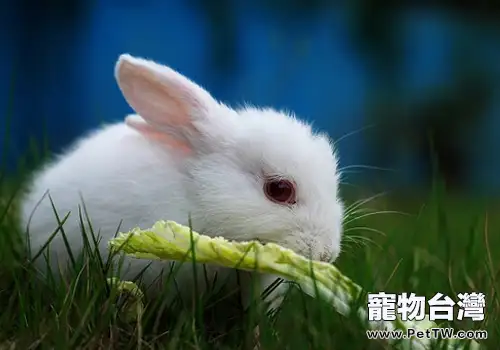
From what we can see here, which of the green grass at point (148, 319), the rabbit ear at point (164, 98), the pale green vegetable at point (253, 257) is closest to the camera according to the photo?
the green grass at point (148, 319)

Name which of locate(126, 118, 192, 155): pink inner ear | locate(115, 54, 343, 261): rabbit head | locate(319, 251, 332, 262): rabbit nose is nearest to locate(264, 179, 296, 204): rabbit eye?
locate(115, 54, 343, 261): rabbit head

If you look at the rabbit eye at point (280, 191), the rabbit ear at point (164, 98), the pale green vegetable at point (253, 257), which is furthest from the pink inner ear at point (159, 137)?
the pale green vegetable at point (253, 257)

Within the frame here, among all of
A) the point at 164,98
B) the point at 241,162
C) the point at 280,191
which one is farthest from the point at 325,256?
the point at 164,98

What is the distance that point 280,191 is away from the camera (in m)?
2.16

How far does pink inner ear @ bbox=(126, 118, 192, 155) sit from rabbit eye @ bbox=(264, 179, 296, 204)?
0.91 ft

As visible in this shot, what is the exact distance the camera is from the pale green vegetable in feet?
6.20

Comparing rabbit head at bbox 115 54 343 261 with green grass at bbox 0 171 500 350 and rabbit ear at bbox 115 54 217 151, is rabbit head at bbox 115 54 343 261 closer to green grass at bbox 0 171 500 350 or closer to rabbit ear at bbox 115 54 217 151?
rabbit ear at bbox 115 54 217 151

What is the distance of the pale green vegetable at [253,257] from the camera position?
6.20 feet

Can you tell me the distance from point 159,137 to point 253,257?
24.6 inches

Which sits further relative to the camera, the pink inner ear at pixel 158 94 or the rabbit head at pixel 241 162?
the pink inner ear at pixel 158 94

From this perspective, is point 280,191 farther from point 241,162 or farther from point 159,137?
point 159,137

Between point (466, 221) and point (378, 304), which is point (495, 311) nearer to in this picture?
point (378, 304)

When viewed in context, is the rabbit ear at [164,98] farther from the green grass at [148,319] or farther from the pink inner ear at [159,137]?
the green grass at [148,319]

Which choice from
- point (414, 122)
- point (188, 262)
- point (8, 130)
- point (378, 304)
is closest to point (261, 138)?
point (188, 262)
